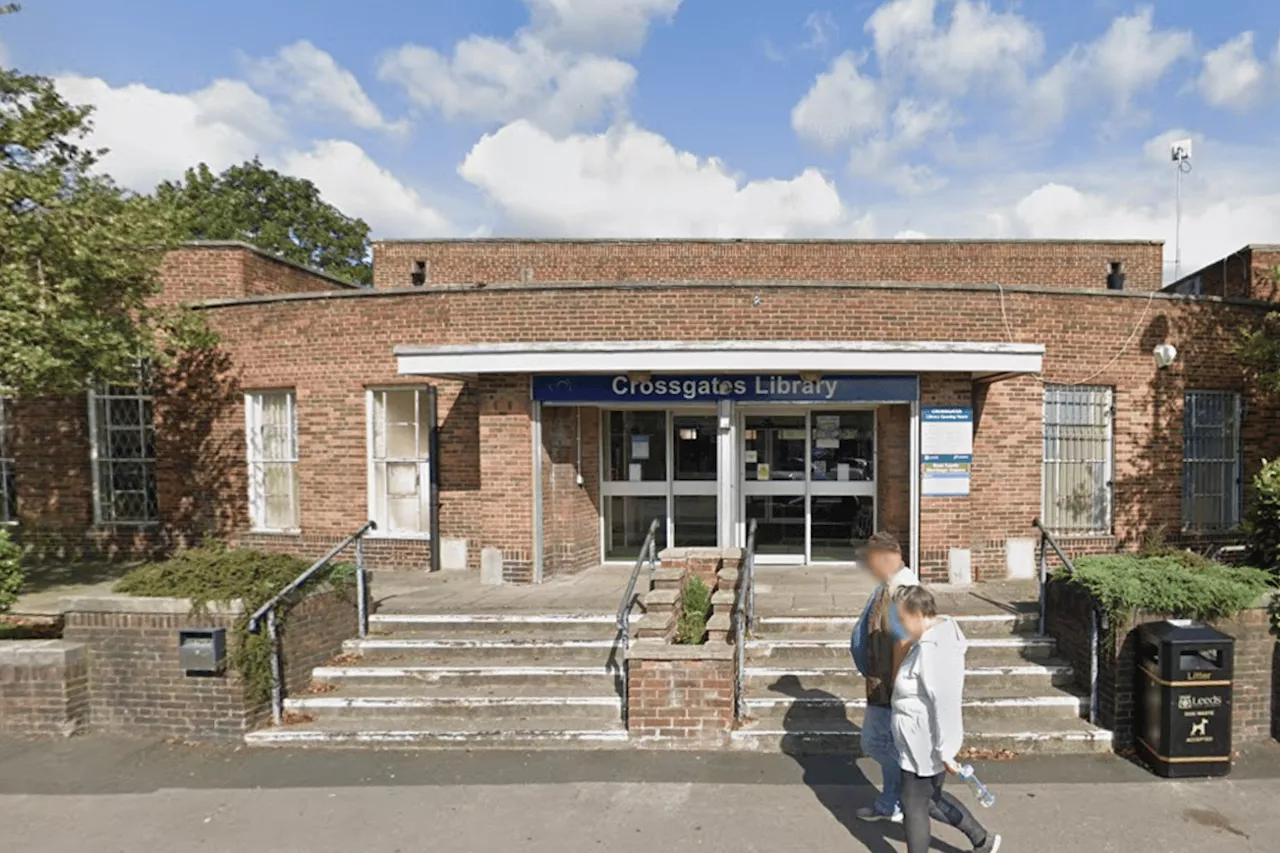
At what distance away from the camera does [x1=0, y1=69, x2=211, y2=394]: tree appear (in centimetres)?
684

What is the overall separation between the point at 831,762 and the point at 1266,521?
4.63 m

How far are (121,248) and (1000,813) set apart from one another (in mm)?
9897

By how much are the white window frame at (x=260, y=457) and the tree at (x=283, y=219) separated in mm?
23089

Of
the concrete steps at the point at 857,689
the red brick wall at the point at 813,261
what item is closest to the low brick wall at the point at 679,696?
the concrete steps at the point at 857,689

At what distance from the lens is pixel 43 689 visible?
5.37 meters

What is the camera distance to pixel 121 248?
777cm

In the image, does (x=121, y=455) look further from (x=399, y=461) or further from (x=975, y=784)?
(x=975, y=784)

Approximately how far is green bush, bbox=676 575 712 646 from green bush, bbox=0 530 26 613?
6025 mm

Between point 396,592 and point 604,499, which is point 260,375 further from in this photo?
point 604,499

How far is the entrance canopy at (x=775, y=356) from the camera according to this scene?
24.6ft

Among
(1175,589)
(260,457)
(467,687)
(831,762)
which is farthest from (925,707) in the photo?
(260,457)

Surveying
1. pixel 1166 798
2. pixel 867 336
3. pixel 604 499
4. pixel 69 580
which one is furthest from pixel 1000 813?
pixel 69 580

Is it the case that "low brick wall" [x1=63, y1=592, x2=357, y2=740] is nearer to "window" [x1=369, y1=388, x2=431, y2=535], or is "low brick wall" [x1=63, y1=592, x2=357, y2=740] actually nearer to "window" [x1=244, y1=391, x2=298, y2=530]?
"window" [x1=369, y1=388, x2=431, y2=535]

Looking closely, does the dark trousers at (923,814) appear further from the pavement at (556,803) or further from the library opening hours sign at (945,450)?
the library opening hours sign at (945,450)
